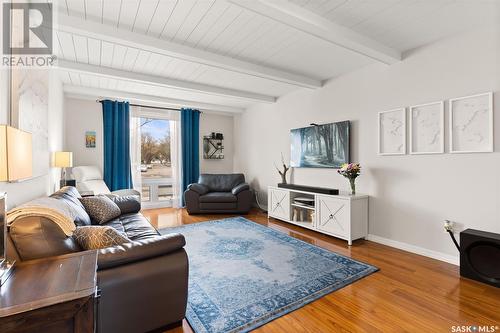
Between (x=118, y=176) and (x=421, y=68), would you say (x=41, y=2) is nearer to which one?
(x=118, y=176)

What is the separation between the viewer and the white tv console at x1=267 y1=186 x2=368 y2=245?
338 centimetres

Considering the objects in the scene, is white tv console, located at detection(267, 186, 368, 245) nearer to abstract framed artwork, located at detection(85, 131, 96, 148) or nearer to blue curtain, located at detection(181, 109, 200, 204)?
blue curtain, located at detection(181, 109, 200, 204)

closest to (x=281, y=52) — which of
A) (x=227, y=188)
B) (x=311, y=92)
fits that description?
(x=311, y=92)

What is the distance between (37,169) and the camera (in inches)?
94.3

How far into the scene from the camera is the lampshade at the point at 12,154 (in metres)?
1.12

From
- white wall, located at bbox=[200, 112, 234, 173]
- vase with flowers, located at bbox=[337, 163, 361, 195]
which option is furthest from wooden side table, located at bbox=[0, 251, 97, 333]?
white wall, located at bbox=[200, 112, 234, 173]

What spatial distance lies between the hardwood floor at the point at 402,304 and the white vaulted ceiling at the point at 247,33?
2.43 meters

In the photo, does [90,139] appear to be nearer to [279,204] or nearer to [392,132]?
[279,204]

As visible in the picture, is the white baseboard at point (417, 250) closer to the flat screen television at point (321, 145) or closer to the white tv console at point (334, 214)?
the white tv console at point (334, 214)

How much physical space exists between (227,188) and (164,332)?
13.3 feet

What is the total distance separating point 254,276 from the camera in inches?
96.6

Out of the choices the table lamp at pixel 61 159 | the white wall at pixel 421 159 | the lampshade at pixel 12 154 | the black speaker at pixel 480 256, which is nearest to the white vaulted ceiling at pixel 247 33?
the white wall at pixel 421 159

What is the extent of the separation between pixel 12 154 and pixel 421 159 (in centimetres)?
370

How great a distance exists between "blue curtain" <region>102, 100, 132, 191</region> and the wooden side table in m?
4.37
